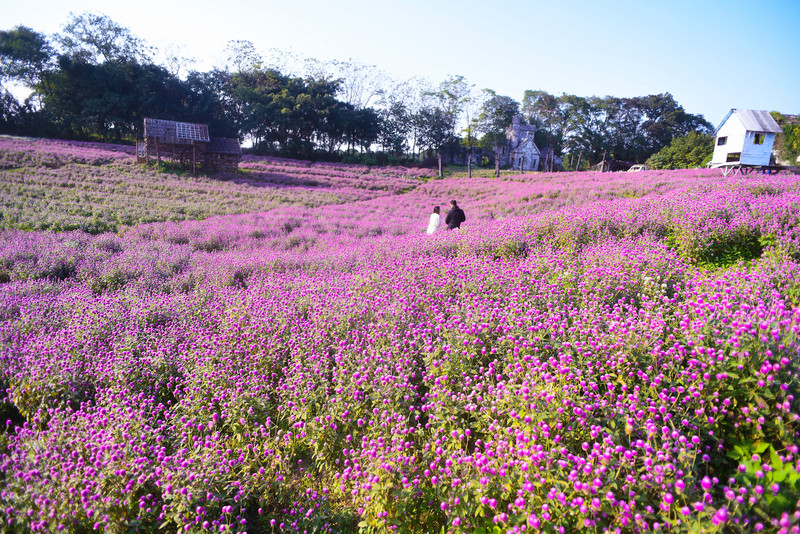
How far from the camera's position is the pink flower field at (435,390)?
8.25ft

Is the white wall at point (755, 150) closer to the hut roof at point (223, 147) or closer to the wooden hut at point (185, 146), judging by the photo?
the hut roof at point (223, 147)

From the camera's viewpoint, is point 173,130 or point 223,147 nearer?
point 173,130

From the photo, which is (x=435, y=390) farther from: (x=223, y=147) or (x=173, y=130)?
(x=223, y=147)

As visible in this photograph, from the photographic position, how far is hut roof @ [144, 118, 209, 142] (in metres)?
34.8

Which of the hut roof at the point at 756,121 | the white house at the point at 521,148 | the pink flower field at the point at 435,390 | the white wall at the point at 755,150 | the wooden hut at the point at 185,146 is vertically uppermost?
the white house at the point at 521,148

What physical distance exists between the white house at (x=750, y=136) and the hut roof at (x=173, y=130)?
4891 centimetres

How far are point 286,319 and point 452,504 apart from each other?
3516 millimetres

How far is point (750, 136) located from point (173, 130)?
169 feet

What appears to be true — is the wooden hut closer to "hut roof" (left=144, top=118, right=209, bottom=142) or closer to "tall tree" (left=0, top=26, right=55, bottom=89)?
"hut roof" (left=144, top=118, right=209, bottom=142)

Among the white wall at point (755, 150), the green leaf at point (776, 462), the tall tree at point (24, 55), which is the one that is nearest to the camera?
the green leaf at point (776, 462)

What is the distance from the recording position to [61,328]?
5.96 meters

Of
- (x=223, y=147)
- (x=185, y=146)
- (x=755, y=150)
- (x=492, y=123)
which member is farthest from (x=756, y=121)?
(x=185, y=146)

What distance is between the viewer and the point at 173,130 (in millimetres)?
35688

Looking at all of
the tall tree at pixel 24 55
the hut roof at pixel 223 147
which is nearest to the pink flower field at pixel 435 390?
the hut roof at pixel 223 147
